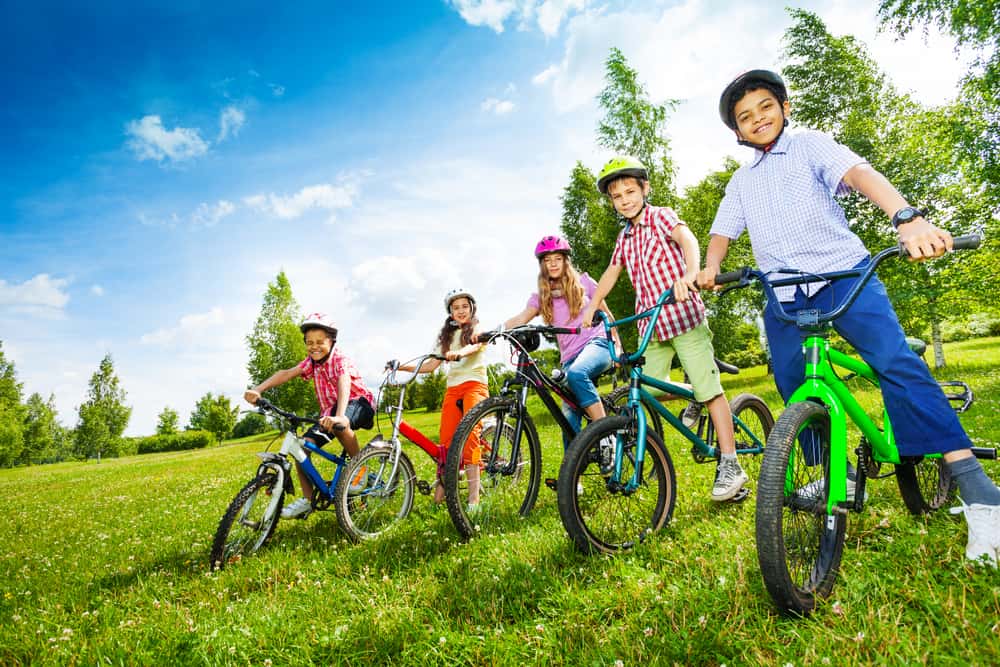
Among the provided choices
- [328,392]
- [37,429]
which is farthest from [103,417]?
[328,392]

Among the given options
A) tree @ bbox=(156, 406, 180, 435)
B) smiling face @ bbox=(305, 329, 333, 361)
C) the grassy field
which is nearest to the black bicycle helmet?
the grassy field

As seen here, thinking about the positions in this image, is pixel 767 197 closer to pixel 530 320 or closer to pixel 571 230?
pixel 530 320

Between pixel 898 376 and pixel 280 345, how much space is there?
39970mm

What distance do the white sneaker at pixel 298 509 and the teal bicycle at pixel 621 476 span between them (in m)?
2.98

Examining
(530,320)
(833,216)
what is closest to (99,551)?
(530,320)

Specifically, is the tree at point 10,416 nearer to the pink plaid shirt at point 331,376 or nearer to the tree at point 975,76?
the pink plaid shirt at point 331,376

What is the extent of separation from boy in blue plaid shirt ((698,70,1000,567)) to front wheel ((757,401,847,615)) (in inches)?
14.4

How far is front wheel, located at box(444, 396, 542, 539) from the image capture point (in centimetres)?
418

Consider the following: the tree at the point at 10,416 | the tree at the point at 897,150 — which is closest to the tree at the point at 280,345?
the tree at the point at 10,416

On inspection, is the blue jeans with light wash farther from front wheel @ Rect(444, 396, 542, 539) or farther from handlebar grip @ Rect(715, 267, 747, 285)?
handlebar grip @ Rect(715, 267, 747, 285)

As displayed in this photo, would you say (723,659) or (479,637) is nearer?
(723,659)

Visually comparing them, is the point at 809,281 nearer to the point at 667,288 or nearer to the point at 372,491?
the point at 667,288

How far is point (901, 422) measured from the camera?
2.83 metres

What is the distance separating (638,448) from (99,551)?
671 cm
